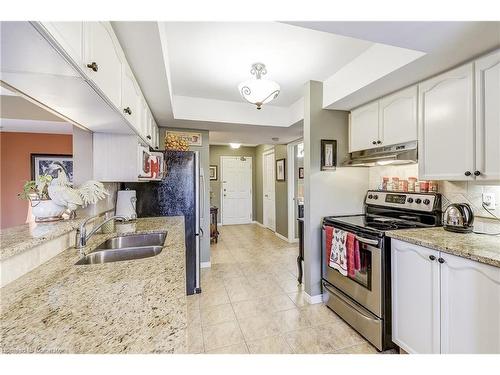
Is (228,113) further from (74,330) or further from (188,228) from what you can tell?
(74,330)

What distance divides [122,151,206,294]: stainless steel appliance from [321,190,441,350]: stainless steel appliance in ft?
4.79

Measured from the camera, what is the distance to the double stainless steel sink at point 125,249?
4.83 feet

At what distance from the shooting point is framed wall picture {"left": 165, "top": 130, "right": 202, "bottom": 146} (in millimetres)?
3551

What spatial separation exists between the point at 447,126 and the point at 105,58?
2.25 meters

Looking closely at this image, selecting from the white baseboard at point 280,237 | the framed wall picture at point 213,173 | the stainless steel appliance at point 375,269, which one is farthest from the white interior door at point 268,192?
the stainless steel appliance at point 375,269

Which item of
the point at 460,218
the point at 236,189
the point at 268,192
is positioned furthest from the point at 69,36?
the point at 236,189

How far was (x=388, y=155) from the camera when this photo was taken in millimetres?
2115

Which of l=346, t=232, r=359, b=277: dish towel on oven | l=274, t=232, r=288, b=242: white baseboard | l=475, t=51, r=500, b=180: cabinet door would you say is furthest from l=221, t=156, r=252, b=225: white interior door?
l=475, t=51, r=500, b=180: cabinet door

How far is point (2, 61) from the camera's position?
836 millimetres

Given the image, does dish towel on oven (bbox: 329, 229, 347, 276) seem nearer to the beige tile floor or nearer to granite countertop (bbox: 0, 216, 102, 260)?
the beige tile floor

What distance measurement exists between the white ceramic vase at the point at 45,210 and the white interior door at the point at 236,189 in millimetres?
5310

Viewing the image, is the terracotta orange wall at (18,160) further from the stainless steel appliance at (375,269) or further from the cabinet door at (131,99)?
the stainless steel appliance at (375,269)

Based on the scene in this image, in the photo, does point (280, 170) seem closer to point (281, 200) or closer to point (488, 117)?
point (281, 200)

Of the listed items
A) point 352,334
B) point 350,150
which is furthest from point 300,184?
point 352,334
